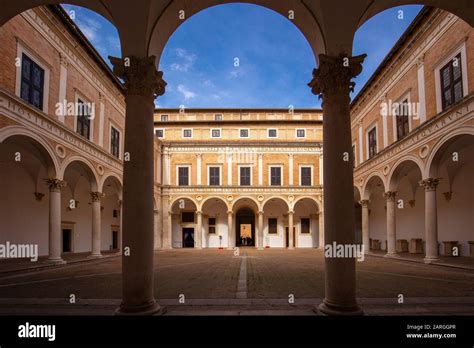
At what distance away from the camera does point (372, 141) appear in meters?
23.7

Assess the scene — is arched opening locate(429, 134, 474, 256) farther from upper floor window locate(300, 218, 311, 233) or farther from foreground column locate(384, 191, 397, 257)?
upper floor window locate(300, 218, 311, 233)

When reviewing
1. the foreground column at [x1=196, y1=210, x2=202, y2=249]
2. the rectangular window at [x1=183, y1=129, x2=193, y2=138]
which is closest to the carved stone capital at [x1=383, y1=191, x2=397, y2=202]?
the foreground column at [x1=196, y1=210, x2=202, y2=249]

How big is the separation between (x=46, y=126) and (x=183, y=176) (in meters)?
19.1

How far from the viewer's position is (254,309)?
622 cm

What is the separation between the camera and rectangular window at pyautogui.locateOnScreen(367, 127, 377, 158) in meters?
23.1

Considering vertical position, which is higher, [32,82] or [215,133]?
[215,133]

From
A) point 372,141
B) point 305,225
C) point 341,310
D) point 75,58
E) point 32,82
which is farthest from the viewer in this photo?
point 305,225

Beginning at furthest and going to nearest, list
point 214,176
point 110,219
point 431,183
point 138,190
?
1. point 214,176
2. point 110,219
3. point 431,183
4. point 138,190

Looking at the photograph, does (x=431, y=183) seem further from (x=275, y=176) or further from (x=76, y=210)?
(x=76, y=210)

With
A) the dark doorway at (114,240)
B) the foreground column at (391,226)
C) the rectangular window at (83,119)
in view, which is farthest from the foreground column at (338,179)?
the dark doorway at (114,240)

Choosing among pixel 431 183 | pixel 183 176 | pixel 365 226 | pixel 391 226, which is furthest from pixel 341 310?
pixel 183 176
